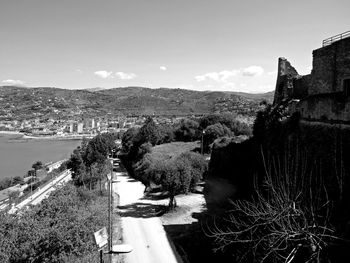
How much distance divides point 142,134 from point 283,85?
32.6 meters

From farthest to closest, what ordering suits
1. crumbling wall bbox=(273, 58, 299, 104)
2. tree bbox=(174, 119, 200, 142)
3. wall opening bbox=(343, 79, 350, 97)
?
1. tree bbox=(174, 119, 200, 142)
2. crumbling wall bbox=(273, 58, 299, 104)
3. wall opening bbox=(343, 79, 350, 97)

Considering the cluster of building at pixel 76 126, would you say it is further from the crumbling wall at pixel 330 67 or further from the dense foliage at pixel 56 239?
the crumbling wall at pixel 330 67

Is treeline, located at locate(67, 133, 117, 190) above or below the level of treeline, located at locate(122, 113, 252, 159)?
below

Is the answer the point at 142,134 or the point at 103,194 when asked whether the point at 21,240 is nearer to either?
the point at 103,194

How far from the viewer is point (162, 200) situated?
2473 centimetres

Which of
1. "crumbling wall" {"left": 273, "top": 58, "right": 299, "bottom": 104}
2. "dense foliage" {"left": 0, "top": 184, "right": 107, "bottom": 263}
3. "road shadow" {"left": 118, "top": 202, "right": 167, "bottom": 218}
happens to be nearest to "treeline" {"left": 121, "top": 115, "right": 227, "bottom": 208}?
"road shadow" {"left": 118, "top": 202, "right": 167, "bottom": 218}

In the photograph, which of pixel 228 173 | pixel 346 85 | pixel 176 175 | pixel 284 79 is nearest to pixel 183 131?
pixel 228 173

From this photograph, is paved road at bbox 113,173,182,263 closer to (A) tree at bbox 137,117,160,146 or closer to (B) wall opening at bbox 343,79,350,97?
(B) wall opening at bbox 343,79,350,97

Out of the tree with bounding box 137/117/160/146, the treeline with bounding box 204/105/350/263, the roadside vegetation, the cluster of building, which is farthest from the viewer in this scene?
the cluster of building

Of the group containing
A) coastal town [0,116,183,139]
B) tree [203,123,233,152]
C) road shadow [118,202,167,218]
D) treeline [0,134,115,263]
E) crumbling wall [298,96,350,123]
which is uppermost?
crumbling wall [298,96,350,123]

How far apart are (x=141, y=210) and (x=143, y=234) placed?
5007 millimetres

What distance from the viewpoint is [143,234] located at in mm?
17500

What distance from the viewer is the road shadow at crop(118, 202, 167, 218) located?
21.2 metres

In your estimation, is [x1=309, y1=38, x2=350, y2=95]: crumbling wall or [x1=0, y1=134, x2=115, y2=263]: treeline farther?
[x1=309, y1=38, x2=350, y2=95]: crumbling wall
